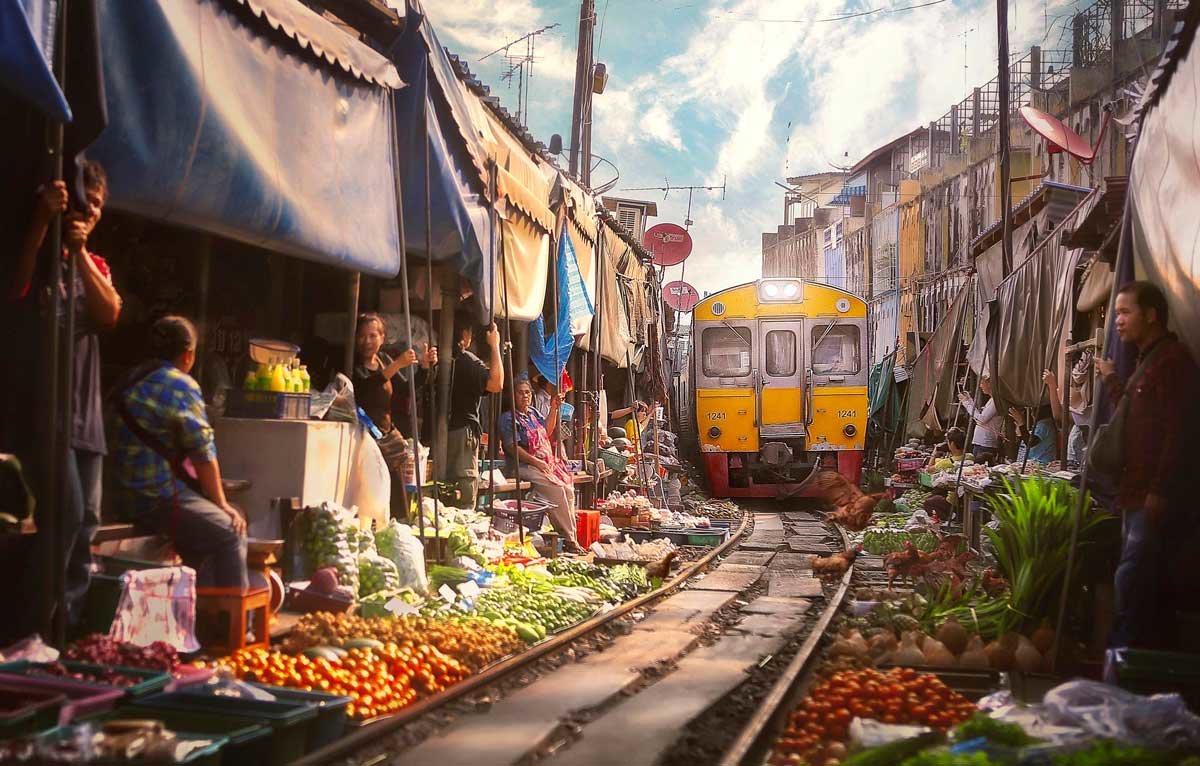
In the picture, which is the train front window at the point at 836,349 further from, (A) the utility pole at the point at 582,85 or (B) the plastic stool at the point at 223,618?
(B) the plastic stool at the point at 223,618

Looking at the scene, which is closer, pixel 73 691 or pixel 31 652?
pixel 73 691

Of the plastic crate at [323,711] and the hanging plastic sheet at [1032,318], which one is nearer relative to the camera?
the plastic crate at [323,711]

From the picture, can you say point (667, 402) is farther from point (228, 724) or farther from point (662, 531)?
point (228, 724)

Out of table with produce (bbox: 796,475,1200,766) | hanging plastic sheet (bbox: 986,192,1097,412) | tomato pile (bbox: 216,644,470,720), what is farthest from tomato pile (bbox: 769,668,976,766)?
hanging plastic sheet (bbox: 986,192,1097,412)

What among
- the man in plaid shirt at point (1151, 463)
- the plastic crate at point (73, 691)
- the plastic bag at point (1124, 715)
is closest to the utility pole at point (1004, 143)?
the man in plaid shirt at point (1151, 463)

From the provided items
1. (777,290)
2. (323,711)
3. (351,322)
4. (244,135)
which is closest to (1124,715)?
(323,711)

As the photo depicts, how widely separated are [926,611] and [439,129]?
4.57m

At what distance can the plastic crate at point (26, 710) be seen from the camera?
3031 millimetres

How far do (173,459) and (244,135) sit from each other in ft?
5.24

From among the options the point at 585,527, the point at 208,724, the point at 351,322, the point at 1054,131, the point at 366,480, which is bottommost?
the point at 208,724

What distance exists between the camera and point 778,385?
1803 cm

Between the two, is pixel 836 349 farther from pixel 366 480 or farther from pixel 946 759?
pixel 946 759

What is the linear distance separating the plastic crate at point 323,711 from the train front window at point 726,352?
47.7 ft

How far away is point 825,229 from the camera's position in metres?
50.9
